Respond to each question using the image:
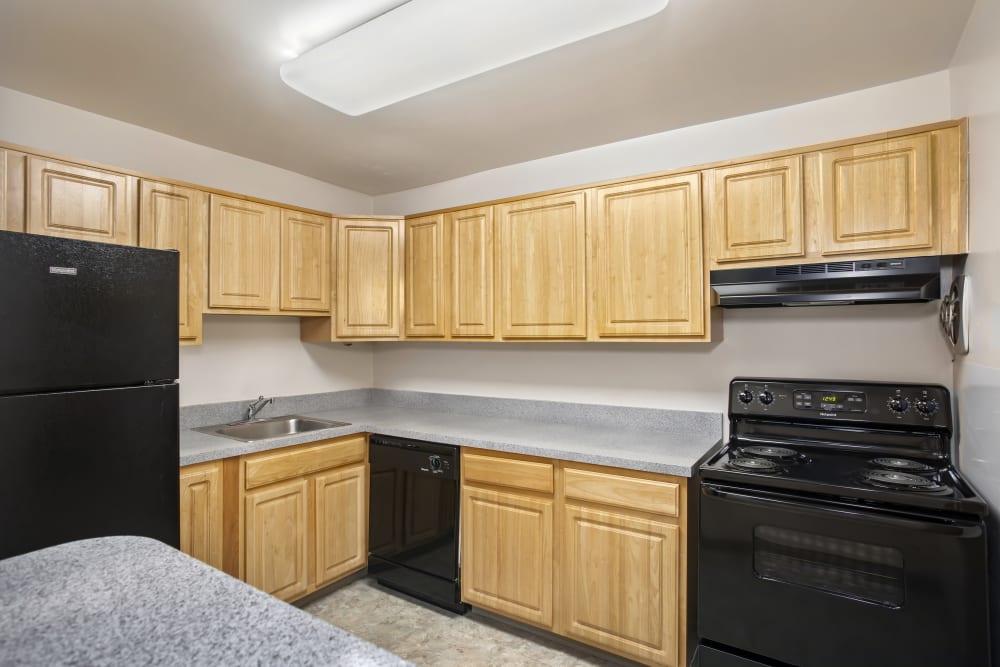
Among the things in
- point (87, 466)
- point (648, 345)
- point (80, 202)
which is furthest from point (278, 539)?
point (648, 345)

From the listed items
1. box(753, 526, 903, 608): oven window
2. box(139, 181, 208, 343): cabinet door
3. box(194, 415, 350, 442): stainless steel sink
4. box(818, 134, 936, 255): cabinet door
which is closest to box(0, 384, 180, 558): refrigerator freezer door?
box(139, 181, 208, 343): cabinet door

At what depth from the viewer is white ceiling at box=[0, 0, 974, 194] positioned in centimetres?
172

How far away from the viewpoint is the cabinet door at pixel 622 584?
2047mm

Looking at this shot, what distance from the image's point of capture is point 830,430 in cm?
219

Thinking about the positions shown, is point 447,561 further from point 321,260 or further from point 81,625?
point 81,625

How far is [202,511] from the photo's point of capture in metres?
2.27

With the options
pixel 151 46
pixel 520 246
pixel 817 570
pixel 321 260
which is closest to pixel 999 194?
pixel 817 570

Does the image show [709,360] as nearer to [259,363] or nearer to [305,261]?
[305,261]

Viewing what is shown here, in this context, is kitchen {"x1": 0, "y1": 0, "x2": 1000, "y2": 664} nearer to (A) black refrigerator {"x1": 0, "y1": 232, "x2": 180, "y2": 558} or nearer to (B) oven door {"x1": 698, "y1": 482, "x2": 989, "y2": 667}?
(B) oven door {"x1": 698, "y1": 482, "x2": 989, "y2": 667}

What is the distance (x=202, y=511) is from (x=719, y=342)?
2.44 meters

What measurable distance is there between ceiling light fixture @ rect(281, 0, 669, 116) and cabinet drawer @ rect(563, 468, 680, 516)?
1578mm

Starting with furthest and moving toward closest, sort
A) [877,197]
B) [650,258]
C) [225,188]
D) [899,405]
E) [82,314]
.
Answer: [225,188] < [650,258] < [899,405] < [877,197] < [82,314]

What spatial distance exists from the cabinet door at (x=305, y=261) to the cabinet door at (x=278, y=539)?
992mm

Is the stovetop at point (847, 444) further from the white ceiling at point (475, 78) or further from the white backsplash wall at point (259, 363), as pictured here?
the white backsplash wall at point (259, 363)
